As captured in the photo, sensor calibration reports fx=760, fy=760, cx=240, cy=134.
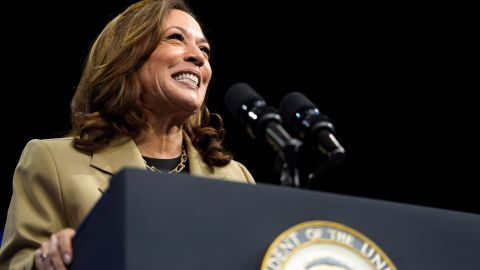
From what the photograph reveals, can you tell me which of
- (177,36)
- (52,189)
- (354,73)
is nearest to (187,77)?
(177,36)

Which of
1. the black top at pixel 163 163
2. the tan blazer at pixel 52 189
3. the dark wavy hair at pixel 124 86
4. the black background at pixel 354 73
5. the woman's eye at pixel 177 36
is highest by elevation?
the black background at pixel 354 73

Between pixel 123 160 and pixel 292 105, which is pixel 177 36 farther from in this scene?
pixel 292 105

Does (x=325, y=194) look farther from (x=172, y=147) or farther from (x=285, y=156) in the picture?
(x=172, y=147)

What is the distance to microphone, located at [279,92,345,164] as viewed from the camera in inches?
55.6

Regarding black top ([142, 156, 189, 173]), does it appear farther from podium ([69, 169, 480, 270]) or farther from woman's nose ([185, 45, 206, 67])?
podium ([69, 169, 480, 270])

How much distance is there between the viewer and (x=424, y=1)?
12.8ft

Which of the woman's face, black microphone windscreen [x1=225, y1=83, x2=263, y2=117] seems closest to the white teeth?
the woman's face

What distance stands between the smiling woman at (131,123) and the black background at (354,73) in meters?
1.35

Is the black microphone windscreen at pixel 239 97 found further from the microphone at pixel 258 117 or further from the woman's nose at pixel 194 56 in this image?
the woman's nose at pixel 194 56

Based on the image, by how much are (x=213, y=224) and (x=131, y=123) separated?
1023 mm

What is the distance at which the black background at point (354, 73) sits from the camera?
3645 millimetres

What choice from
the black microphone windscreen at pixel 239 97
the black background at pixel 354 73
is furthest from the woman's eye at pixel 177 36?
the black background at pixel 354 73

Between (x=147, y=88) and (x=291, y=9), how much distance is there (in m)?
1.94

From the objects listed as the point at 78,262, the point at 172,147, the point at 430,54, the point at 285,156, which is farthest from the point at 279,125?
the point at 430,54
